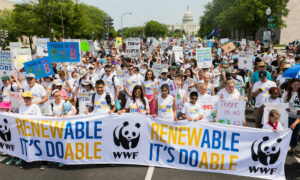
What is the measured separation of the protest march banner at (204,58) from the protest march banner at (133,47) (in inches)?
140

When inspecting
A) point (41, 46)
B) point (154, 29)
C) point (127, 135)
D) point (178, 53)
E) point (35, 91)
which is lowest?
point (127, 135)

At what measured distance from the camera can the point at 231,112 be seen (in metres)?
5.33

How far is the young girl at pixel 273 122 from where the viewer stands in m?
4.82

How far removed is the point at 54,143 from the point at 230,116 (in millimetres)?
3634

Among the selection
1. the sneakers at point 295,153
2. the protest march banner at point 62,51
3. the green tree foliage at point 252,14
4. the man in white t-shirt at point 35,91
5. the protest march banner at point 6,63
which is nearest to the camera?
the sneakers at point 295,153

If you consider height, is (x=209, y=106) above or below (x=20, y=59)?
below

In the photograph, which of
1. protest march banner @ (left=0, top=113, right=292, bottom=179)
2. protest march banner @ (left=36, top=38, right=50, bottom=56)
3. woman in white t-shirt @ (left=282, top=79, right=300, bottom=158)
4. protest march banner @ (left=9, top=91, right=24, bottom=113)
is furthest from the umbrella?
protest march banner @ (left=36, top=38, right=50, bottom=56)

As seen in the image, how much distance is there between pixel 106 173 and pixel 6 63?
4820mm

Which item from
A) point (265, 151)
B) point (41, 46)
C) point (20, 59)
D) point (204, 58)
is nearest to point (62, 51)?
point (20, 59)

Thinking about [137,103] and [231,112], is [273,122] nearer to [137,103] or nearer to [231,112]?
[231,112]

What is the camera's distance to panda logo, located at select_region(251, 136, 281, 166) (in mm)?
4672

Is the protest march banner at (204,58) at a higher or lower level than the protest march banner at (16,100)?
higher

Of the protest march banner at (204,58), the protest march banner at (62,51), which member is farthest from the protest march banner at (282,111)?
the protest march banner at (62,51)

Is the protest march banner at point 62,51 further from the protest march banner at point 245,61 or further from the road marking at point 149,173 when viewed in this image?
the protest march banner at point 245,61
